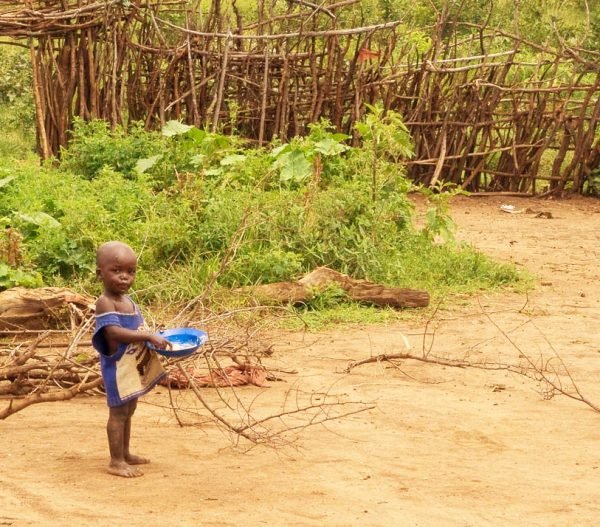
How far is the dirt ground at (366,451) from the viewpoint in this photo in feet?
11.6

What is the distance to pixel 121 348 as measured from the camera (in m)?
3.80

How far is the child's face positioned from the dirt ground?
65cm

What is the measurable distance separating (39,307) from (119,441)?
2313 mm

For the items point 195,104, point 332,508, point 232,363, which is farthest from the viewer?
point 195,104

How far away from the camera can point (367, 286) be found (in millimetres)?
6918

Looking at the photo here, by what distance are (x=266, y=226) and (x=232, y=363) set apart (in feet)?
6.30

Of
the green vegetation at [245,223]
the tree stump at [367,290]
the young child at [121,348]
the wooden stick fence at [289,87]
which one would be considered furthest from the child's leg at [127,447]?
the wooden stick fence at [289,87]

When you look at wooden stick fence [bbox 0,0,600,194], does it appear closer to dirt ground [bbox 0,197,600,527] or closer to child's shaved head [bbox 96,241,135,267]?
dirt ground [bbox 0,197,600,527]

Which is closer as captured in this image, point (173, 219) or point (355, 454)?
point (355, 454)

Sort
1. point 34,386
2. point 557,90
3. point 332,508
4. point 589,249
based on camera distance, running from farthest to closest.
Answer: point 557,90
point 589,249
point 34,386
point 332,508

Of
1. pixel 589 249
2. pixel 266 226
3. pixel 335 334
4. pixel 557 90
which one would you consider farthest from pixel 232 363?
pixel 557 90

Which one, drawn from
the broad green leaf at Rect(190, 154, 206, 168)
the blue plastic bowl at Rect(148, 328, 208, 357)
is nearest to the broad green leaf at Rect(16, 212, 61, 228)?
the broad green leaf at Rect(190, 154, 206, 168)

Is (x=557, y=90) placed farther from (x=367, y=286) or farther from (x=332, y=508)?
(x=332, y=508)

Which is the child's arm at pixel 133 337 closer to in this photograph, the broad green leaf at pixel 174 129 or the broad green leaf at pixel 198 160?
the broad green leaf at pixel 198 160
